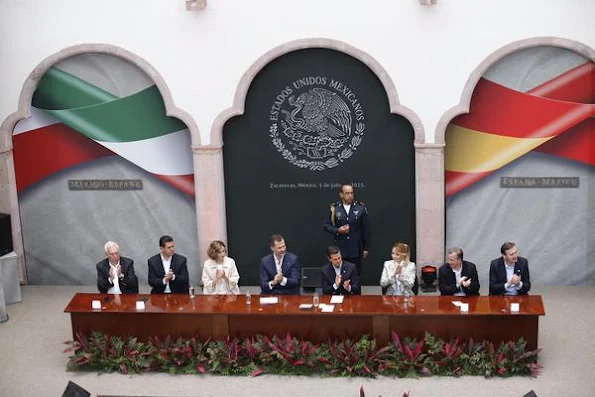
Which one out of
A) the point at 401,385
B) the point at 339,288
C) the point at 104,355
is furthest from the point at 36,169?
the point at 401,385

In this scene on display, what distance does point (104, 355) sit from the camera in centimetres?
1080

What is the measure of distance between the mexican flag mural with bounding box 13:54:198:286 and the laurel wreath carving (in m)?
1.24

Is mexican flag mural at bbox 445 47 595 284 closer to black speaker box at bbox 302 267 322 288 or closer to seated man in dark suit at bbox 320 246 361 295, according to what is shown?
black speaker box at bbox 302 267 322 288

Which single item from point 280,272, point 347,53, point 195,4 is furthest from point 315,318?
point 195,4

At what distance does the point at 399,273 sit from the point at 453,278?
0.62m

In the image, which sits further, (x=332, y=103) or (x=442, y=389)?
(x=332, y=103)

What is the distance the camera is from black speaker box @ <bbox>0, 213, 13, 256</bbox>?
13241 mm

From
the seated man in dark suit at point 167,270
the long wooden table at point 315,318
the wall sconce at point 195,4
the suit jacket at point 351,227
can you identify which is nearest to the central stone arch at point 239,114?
the suit jacket at point 351,227

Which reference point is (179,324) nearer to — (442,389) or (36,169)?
(442,389)

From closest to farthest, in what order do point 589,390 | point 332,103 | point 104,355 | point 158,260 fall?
point 589,390, point 104,355, point 158,260, point 332,103

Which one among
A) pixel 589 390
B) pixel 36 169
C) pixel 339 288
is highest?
pixel 36 169

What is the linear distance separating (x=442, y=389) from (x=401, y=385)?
43 cm

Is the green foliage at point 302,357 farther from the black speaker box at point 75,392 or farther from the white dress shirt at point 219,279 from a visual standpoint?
the black speaker box at point 75,392

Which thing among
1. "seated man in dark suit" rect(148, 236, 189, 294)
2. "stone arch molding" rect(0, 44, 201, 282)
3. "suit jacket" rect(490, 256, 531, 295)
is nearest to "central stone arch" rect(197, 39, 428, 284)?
"stone arch molding" rect(0, 44, 201, 282)
